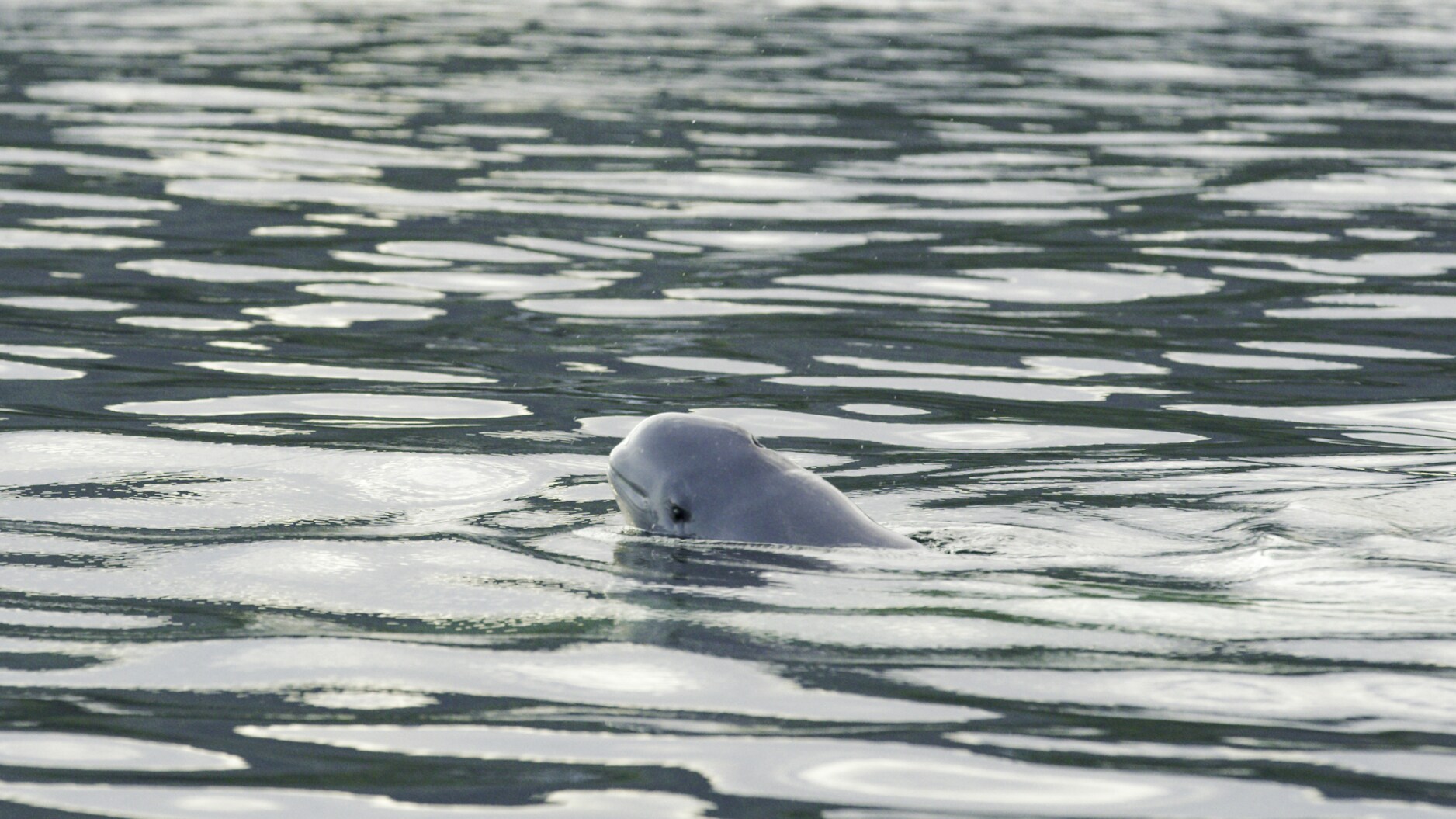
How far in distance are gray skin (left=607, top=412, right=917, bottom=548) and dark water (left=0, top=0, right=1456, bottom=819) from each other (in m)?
0.19

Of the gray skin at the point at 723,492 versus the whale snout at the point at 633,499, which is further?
the whale snout at the point at 633,499

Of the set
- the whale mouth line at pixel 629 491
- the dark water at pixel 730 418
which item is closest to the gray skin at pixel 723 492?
the whale mouth line at pixel 629 491

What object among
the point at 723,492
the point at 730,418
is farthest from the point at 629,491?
the point at 730,418

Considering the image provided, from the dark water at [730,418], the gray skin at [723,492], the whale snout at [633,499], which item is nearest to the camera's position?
the dark water at [730,418]

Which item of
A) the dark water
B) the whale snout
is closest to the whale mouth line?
the whale snout

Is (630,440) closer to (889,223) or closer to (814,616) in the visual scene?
(814,616)

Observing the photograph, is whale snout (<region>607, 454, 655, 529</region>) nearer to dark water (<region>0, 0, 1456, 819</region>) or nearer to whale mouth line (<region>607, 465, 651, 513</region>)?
whale mouth line (<region>607, 465, 651, 513</region>)

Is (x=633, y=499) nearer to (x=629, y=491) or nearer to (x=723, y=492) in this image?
(x=629, y=491)

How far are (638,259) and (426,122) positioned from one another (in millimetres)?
6286

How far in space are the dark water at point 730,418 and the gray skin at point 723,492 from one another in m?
0.19

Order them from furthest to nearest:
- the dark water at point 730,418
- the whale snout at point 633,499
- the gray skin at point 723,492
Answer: the whale snout at point 633,499
the gray skin at point 723,492
the dark water at point 730,418

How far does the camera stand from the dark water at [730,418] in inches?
175

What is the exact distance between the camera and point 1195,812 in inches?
160

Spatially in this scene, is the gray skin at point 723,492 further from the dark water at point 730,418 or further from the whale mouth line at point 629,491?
the dark water at point 730,418
